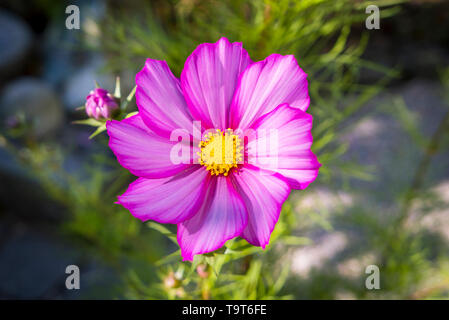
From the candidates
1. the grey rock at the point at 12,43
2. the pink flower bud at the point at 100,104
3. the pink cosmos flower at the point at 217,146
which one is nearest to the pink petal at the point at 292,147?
the pink cosmos flower at the point at 217,146

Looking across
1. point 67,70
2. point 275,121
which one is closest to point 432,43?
point 275,121

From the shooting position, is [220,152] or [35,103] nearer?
[220,152]

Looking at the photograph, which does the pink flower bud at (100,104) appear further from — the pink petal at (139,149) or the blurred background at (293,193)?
the blurred background at (293,193)

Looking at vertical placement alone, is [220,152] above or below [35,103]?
below

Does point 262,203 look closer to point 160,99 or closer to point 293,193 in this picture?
point 160,99

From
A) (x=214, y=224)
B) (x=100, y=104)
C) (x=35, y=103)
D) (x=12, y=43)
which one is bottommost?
(x=214, y=224)

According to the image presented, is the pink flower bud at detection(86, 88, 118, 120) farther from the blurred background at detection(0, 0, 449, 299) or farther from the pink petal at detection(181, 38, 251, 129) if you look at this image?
the blurred background at detection(0, 0, 449, 299)

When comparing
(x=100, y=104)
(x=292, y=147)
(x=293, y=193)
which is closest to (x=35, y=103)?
(x=293, y=193)

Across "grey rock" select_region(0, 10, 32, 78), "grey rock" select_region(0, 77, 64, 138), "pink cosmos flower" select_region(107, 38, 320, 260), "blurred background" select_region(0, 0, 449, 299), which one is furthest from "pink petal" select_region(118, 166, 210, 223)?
"grey rock" select_region(0, 10, 32, 78)
